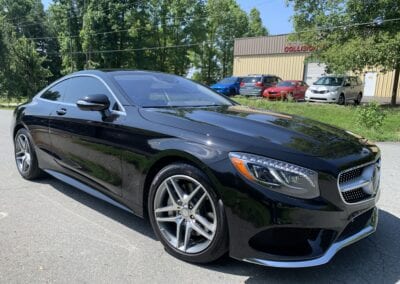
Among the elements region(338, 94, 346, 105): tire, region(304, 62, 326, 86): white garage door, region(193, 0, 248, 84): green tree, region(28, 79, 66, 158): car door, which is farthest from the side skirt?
region(193, 0, 248, 84): green tree

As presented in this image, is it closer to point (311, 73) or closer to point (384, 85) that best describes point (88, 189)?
point (384, 85)

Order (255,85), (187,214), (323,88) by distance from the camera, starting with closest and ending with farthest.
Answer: (187,214)
(323,88)
(255,85)

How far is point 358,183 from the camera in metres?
2.88

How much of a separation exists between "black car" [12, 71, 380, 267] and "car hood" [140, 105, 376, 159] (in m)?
0.01

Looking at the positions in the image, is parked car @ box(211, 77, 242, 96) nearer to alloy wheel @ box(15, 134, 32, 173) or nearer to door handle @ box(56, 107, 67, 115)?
alloy wheel @ box(15, 134, 32, 173)

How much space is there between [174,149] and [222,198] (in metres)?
0.56

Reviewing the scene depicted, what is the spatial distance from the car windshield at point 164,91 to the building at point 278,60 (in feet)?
103

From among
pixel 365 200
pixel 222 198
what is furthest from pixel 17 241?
pixel 365 200

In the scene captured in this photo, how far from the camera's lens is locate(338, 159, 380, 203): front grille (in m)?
2.75

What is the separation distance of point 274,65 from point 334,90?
19124 mm

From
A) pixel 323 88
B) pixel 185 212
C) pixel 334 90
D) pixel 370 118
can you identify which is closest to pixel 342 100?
pixel 334 90

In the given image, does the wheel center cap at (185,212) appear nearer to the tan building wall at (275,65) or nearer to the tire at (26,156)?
the tire at (26,156)

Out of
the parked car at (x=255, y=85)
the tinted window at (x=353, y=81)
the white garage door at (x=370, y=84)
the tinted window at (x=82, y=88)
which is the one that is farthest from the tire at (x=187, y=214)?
the white garage door at (x=370, y=84)

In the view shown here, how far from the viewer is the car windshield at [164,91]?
153 inches
